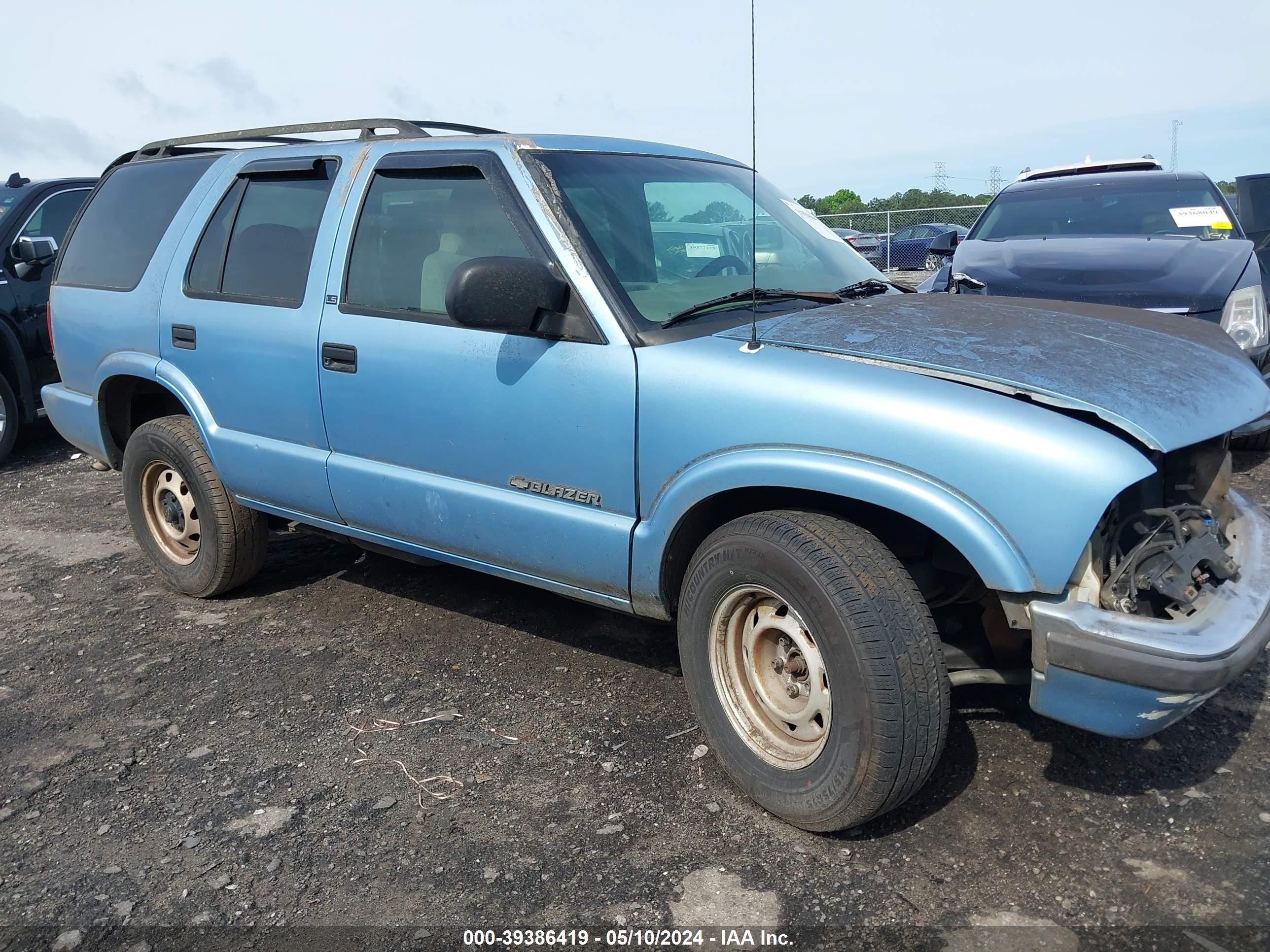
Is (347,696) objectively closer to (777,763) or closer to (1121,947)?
(777,763)

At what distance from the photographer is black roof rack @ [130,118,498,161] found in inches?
159

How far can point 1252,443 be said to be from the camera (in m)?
6.09

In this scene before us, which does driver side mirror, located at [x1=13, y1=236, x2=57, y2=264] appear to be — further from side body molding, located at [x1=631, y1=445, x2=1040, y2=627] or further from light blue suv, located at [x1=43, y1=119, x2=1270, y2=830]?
side body molding, located at [x1=631, y1=445, x2=1040, y2=627]

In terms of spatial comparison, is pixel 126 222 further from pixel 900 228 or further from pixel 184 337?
pixel 900 228

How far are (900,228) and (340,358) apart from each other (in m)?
24.6

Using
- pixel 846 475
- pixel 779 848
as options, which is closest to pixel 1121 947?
pixel 779 848

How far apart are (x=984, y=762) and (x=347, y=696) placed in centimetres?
219

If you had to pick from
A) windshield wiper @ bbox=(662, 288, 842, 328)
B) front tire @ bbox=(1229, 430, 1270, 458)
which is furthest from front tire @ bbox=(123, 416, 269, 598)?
front tire @ bbox=(1229, 430, 1270, 458)

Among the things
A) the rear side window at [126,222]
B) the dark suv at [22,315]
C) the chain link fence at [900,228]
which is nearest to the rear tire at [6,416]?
the dark suv at [22,315]

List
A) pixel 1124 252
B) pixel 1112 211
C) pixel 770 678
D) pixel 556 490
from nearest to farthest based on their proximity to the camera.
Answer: pixel 770 678
pixel 556 490
pixel 1124 252
pixel 1112 211

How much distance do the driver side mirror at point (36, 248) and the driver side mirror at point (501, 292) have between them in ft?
18.2

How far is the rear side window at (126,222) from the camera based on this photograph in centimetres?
461

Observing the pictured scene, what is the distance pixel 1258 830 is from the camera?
273cm

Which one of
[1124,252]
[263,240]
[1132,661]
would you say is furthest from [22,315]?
[1132,661]
